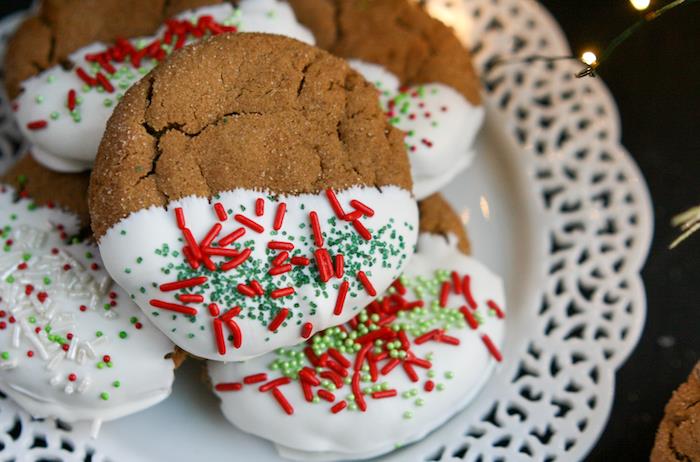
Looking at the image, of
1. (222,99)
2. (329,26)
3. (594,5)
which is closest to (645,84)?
(594,5)

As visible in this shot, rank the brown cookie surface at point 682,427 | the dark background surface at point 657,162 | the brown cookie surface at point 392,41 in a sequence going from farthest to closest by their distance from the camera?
the brown cookie surface at point 392,41, the dark background surface at point 657,162, the brown cookie surface at point 682,427

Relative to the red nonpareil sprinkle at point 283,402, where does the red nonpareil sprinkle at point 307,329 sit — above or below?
above

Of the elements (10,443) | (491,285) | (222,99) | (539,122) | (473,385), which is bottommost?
(10,443)

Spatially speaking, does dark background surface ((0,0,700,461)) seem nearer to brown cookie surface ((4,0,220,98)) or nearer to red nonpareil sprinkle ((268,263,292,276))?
brown cookie surface ((4,0,220,98))

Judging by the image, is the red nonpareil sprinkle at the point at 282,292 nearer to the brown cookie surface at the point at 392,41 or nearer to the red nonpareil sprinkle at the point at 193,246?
the red nonpareil sprinkle at the point at 193,246

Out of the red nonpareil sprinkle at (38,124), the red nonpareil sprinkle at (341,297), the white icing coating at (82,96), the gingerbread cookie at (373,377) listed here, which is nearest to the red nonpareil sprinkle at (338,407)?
the gingerbread cookie at (373,377)

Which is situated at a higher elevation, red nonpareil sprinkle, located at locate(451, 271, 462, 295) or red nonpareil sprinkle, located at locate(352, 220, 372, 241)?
red nonpareil sprinkle, located at locate(352, 220, 372, 241)

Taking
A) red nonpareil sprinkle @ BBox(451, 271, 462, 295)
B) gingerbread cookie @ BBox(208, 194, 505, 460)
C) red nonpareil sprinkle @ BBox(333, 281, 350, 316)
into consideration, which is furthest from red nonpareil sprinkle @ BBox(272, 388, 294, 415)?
red nonpareil sprinkle @ BBox(451, 271, 462, 295)

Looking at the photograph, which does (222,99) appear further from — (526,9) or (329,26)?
(526,9)
